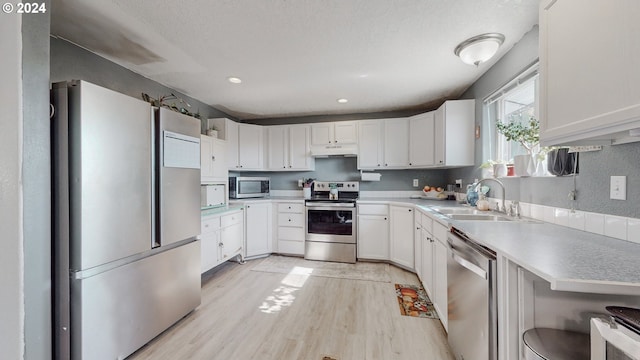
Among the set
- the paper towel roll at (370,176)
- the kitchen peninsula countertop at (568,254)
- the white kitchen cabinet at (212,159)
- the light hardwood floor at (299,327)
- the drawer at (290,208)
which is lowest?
the light hardwood floor at (299,327)

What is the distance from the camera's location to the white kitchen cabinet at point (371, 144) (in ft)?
12.6

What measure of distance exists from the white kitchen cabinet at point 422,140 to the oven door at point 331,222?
1.13 m

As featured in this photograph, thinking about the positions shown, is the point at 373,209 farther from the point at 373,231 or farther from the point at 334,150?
the point at 334,150

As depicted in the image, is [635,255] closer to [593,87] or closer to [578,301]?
[578,301]

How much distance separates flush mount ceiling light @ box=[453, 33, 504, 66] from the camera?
6.21ft

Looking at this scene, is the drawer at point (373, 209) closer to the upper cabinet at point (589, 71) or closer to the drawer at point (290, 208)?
the drawer at point (290, 208)

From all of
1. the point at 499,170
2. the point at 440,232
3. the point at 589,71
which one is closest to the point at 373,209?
the point at 440,232

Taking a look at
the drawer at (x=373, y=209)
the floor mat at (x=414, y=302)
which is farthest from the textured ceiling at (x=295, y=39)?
the floor mat at (x=414, y=302)

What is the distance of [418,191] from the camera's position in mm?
4016

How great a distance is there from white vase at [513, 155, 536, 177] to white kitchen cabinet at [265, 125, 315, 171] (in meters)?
2.74

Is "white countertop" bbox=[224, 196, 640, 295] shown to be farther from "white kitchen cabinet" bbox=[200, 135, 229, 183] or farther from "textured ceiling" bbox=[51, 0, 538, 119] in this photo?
"white kitchen cabinet" bbox=[200, 135, 229, 183]

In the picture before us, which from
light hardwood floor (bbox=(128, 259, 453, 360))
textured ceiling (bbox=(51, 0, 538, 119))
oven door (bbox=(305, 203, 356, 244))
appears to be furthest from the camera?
oven door (bbox=(305, 203, 356, 244))

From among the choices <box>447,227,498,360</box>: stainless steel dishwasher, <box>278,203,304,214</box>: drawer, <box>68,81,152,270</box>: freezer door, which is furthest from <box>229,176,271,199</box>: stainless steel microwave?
<box>447,227,498,360</box>: stainless steel dishwasher

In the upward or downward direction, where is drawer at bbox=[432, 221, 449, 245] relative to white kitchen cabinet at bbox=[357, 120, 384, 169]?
downward
